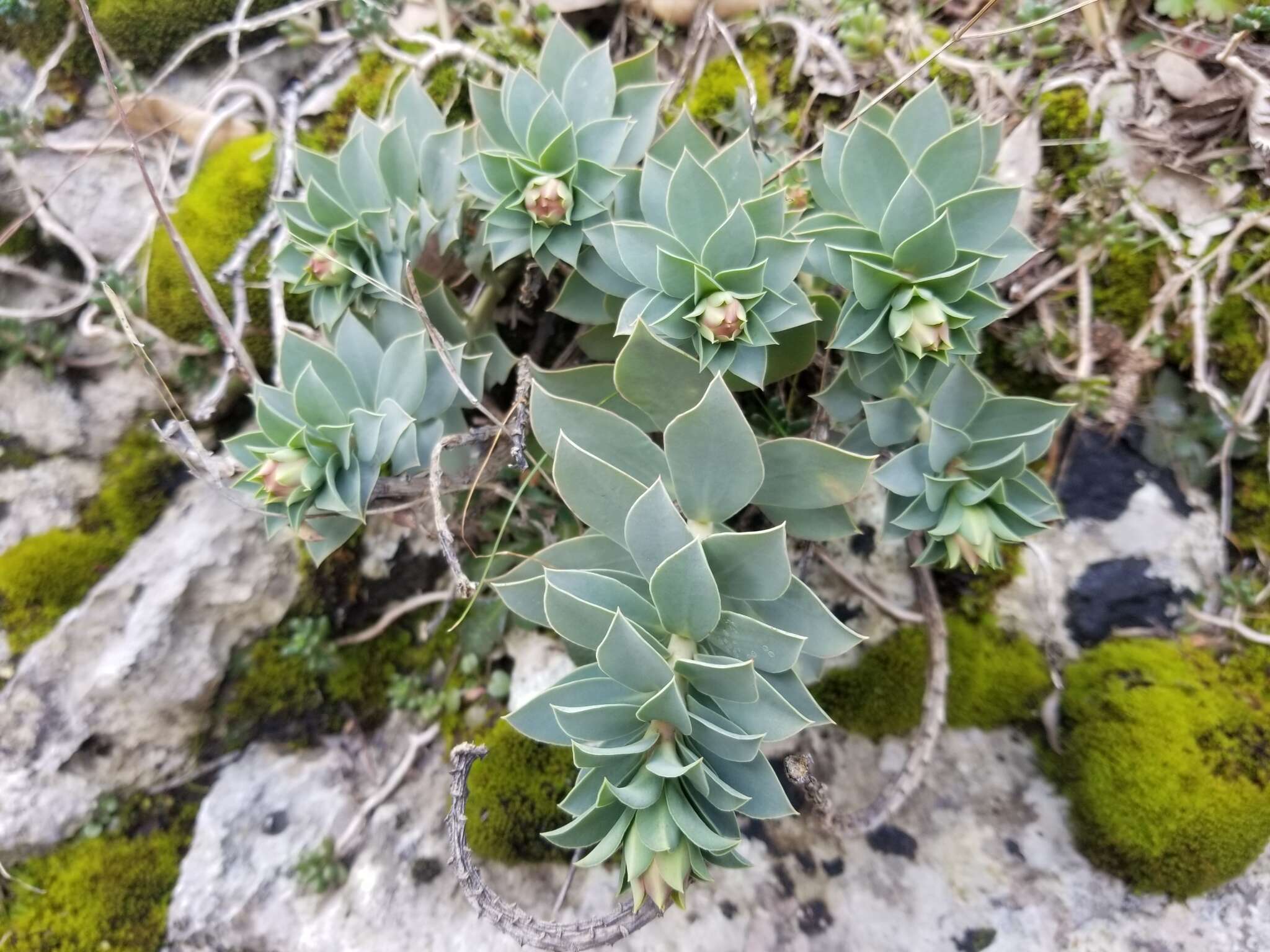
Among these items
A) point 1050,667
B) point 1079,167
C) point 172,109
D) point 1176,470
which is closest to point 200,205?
point 172,109

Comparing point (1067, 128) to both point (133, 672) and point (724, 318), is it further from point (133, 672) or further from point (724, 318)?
point (133, 672)

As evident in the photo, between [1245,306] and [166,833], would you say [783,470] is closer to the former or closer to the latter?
[1245,306]

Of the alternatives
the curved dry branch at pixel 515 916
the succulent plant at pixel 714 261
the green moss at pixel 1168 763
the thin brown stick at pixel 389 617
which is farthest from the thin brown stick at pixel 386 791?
the green moss at pixel 1168 763

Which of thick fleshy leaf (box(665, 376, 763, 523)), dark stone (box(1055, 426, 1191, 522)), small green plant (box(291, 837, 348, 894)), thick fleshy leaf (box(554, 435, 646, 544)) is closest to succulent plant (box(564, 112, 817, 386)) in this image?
thick fleshy leaf (box(665, 376, 763, 523))

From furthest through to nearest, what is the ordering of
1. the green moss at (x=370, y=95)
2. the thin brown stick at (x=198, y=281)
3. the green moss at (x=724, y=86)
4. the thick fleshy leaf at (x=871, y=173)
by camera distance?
the green moss at (x=370, y=95), the green moss at (x=724, y=86), the thin brown stick at (x=198, y=281), the thick fleshy leaf at (x=871, y=173)

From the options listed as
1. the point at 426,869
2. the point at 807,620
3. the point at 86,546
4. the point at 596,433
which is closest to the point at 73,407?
the point at 86,546

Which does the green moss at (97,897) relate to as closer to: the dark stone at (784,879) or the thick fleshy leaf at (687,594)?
the dark stone at (784,879)
